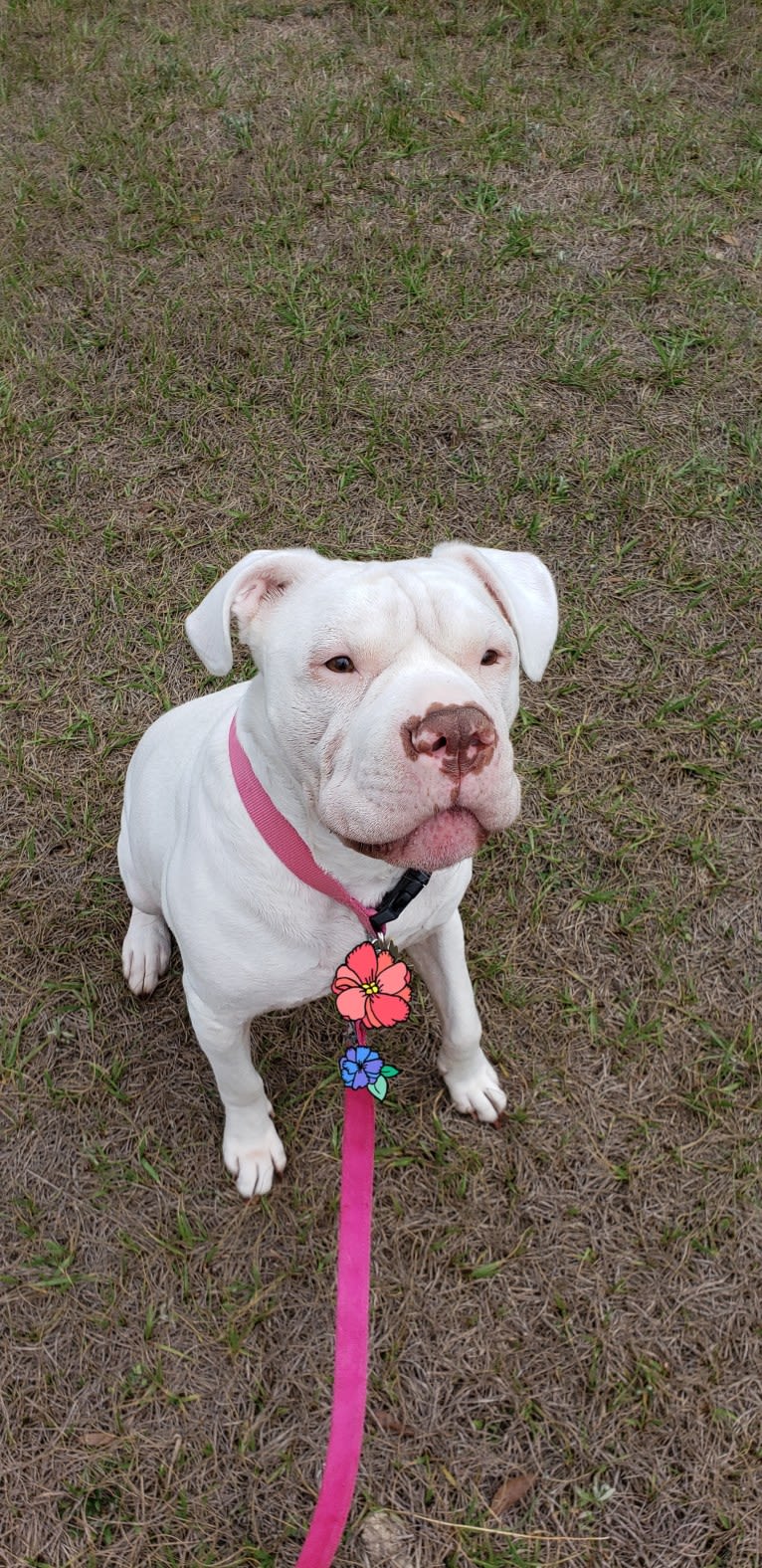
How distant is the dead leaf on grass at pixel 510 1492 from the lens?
2775 millimetres

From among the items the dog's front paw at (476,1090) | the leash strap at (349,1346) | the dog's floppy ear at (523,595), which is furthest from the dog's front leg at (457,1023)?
the dog's floppy ear at (523,595)

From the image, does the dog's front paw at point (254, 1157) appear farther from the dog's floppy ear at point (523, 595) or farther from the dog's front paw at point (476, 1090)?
the dog's floppy ear at point (523, 595)

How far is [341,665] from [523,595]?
42cm

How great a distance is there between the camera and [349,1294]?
7.29ft

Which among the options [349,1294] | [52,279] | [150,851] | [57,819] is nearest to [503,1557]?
[349,1294]

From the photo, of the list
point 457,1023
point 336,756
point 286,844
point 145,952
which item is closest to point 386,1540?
point 457,1023

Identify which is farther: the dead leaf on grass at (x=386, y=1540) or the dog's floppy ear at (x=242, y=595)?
the dead leaf on grass at (x=386, y=1540)

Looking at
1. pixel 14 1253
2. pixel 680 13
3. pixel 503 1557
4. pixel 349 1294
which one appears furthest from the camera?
pixel 680 13

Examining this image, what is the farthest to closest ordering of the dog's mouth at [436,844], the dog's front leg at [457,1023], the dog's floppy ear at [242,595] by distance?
the dog's front leg at [457,1023] → the dog's floppy ear at [242,595] → the dog's mouth at [436,844]

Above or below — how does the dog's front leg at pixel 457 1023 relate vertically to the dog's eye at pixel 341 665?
below

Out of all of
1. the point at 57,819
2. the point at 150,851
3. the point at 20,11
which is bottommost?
the point at 57,819

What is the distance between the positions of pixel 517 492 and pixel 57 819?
220 centimetres

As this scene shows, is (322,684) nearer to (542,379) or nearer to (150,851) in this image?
(150,851)

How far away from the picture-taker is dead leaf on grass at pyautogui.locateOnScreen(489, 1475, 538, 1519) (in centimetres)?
278
